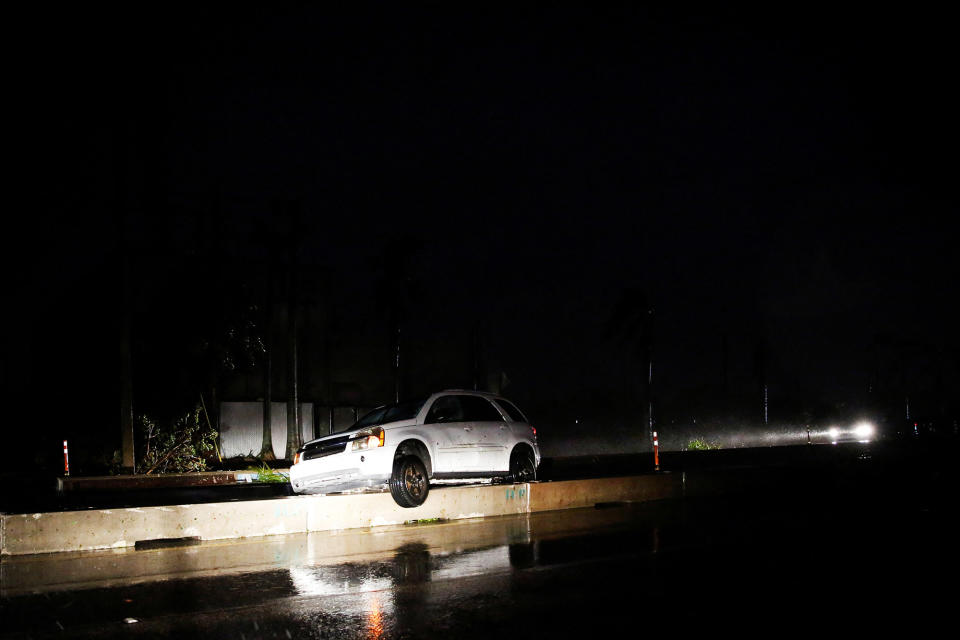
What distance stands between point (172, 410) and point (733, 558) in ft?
65.8

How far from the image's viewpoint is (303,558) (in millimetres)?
9875

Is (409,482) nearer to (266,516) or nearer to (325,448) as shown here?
(325,448)

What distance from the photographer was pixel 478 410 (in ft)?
46.8

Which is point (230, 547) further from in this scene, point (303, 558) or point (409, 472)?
point (409, 472)

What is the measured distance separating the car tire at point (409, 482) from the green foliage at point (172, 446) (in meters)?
13.5

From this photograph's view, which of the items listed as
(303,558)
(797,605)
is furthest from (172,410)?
(797,605)

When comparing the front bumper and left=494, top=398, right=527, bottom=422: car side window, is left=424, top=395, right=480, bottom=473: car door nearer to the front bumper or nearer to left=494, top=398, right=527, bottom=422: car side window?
the front bumper

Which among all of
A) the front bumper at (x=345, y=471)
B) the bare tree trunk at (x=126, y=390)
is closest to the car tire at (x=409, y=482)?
the front bumper at (x=345, y=471)

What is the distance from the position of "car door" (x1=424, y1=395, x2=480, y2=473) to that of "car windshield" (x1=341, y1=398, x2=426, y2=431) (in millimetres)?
246

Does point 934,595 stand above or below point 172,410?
below

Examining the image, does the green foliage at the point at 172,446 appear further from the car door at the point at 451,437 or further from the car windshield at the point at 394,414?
the car door at the point at 451,437

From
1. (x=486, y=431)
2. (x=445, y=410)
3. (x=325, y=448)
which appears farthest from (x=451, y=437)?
(x=325, y=448)

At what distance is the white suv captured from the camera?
12.3 meters

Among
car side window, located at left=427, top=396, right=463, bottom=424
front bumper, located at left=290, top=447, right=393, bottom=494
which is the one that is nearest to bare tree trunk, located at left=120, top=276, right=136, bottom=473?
front bumper, located at left=290, top=447, right=393, bottom=494
